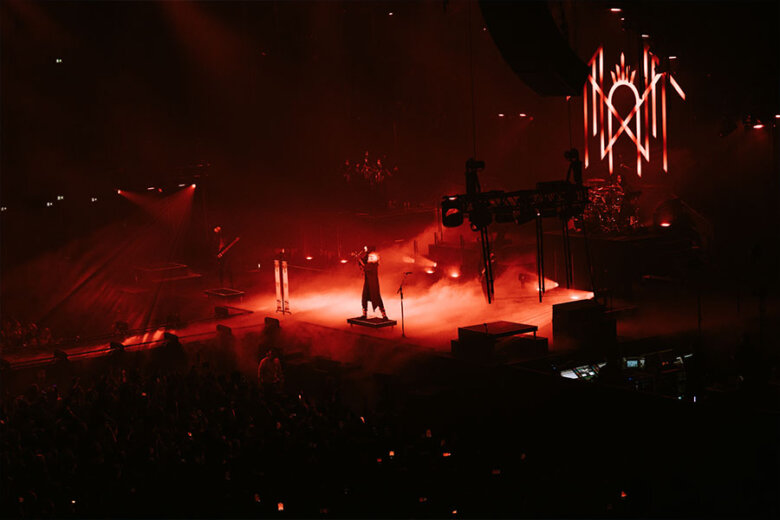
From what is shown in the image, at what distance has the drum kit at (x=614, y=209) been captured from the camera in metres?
18.2

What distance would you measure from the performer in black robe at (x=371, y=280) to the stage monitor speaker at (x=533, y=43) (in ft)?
26.6

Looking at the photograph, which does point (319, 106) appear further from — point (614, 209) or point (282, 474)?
point (282, 474)

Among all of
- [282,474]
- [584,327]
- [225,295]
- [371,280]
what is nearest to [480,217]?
[282,474]

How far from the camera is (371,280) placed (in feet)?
52.5

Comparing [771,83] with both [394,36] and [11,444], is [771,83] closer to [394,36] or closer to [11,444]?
[394,36]

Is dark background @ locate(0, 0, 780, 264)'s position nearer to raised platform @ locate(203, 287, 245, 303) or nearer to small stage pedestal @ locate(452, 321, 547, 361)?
raised platform @ locate(203, 287, 245, 303)

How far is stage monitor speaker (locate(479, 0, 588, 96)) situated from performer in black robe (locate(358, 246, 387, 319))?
810 centimetres

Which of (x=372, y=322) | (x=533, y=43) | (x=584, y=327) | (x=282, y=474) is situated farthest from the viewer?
(x=372, y=322)

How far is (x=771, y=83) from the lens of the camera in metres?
15.6

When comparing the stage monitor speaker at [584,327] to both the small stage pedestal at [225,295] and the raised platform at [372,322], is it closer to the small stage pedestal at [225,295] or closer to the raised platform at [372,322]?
the raised platform at [372,322]

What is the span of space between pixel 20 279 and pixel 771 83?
1641 cm

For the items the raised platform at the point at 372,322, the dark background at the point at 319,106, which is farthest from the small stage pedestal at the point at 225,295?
the raised platform at the point at 372,322

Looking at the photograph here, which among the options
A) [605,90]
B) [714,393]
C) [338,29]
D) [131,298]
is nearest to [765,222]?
[605,90]

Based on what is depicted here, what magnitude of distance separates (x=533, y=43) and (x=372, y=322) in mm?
8647
